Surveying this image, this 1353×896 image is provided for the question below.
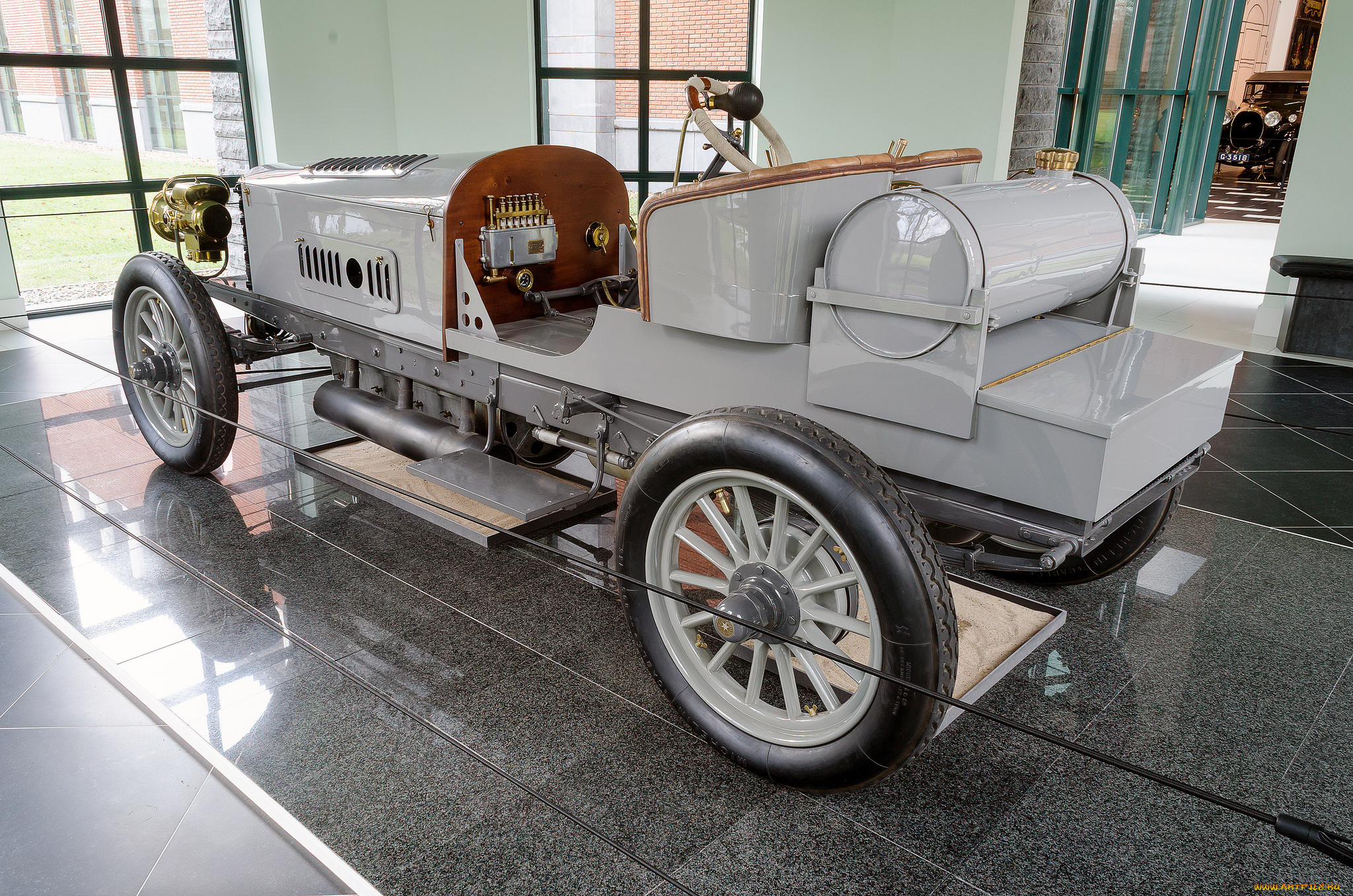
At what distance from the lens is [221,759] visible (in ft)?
7.43

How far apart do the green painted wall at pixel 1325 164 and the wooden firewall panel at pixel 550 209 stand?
5660mm

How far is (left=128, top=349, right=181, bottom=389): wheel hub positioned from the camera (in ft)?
12.6

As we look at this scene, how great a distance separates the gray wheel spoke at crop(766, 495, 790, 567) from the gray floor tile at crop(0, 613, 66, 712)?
209 cm

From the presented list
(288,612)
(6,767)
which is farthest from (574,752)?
(6,767)

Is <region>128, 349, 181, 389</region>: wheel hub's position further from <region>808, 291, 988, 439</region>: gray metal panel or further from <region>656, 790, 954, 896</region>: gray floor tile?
<region>656, 790, 954, 896</region>: gray floor tile

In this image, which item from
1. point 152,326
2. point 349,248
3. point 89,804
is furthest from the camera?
point 152,326

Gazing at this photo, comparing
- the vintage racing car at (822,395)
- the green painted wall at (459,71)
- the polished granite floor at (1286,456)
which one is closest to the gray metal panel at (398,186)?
the vintage racing car at (822,395)

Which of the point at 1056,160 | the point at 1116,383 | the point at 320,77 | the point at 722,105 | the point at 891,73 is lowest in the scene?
the point at 1116,383

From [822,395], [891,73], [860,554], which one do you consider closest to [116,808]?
[860,554]

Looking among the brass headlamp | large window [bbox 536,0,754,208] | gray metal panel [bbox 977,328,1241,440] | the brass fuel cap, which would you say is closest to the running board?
gray metal panel [bbox 977,328,1241,440]

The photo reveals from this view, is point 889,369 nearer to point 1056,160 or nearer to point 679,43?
point 1056,160

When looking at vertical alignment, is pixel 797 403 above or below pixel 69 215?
above

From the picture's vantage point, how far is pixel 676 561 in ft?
7.46

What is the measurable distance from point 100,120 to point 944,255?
8119 mm
